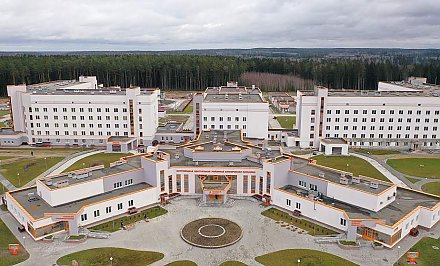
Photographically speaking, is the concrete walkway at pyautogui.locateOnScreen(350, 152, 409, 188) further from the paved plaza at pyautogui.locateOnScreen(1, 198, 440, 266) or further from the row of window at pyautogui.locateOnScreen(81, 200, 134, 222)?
the row of window at pyautogui.locateOnScreen(81, 200, 134, 222)

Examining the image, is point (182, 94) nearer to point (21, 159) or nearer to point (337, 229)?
point (21, 159)

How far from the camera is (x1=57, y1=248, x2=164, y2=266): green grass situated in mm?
37625

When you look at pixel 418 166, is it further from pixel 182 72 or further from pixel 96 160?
pixel 182 72

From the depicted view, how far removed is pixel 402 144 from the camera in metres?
82.4

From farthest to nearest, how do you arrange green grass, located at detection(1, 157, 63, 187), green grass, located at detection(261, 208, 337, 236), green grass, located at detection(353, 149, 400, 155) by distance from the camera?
green grass, located at detection(353, 149, 400, 155) → green grass, located at detection(1, 157, 63, 187) → green grass, located at detection(261, 208, 337, 236)

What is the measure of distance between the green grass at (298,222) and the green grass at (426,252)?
843cm

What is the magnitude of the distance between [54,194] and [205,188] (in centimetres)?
1991

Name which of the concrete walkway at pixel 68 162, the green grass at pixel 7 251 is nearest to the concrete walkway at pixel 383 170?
the green grass at pixel 7 251

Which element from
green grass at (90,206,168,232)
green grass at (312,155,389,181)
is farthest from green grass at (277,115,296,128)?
green grass at (90,206,168,232)

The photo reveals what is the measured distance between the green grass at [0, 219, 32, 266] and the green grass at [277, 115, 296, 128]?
2995 inches

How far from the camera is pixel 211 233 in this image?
43625 millimetres

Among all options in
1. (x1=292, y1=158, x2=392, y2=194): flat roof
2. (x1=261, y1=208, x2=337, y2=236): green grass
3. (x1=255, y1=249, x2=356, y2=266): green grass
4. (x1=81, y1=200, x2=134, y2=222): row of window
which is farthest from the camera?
(x1=292, y1=158, x2=392, y2=194): flat roof

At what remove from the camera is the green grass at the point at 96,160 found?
Result: 224 ft

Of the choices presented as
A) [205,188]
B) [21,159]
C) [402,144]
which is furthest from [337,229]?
[21,159]
